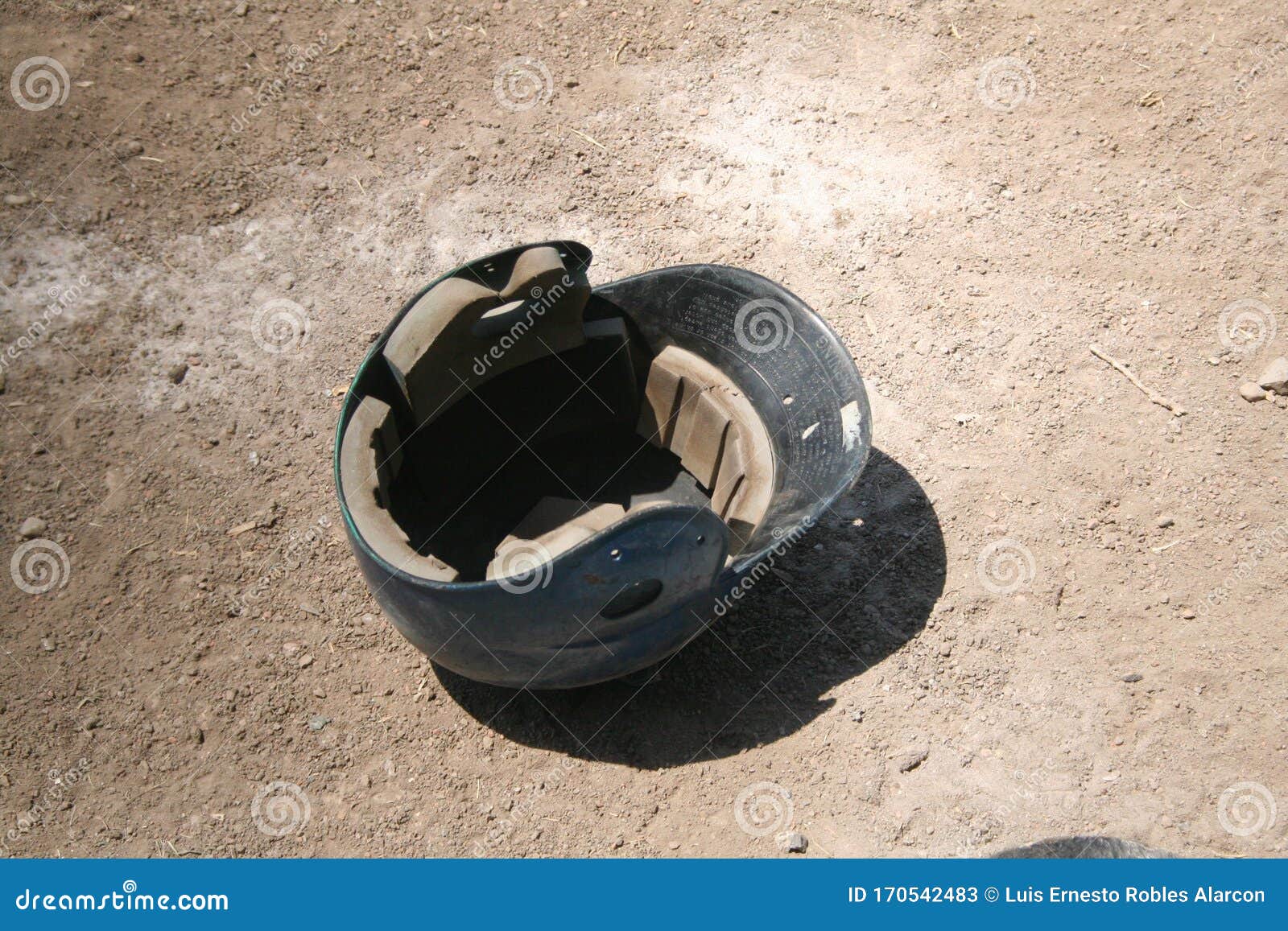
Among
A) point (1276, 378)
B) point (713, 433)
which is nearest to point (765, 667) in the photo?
point (713, 433)

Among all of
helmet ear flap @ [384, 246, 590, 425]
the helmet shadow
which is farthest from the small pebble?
helmet ear flap @ [384, 246, 590, 425]

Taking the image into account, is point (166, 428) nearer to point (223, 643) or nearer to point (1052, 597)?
point (223, 643)

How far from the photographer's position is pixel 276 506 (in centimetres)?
446

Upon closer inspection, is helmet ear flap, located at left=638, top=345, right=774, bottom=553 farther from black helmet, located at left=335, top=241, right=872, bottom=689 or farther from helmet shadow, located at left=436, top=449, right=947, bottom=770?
helmet shadow, located at left=436, top=449, right=947, bottom=770

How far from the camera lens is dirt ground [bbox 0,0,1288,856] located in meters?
3.74

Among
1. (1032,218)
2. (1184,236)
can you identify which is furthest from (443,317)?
(1184,236)

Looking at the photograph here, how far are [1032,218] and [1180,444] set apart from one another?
4.50 feet

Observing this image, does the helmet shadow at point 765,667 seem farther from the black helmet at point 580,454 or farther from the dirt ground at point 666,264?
the black helmet at point 580,454

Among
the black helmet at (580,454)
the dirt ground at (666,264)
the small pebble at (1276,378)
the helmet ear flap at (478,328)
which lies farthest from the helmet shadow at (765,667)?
the small pebble at (1276,378)

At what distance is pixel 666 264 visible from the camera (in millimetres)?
5203

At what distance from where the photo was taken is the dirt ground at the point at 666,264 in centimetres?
374

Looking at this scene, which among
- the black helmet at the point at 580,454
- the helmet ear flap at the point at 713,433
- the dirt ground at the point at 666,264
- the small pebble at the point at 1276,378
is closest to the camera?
the black helmet at the point at 580,454

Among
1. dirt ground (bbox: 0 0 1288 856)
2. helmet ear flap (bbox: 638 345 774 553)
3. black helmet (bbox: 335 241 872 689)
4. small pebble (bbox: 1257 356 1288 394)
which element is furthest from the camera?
small pebble (bbox: 1257 356 1288 394)

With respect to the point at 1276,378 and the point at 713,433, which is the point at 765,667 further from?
the point at 1276,378
